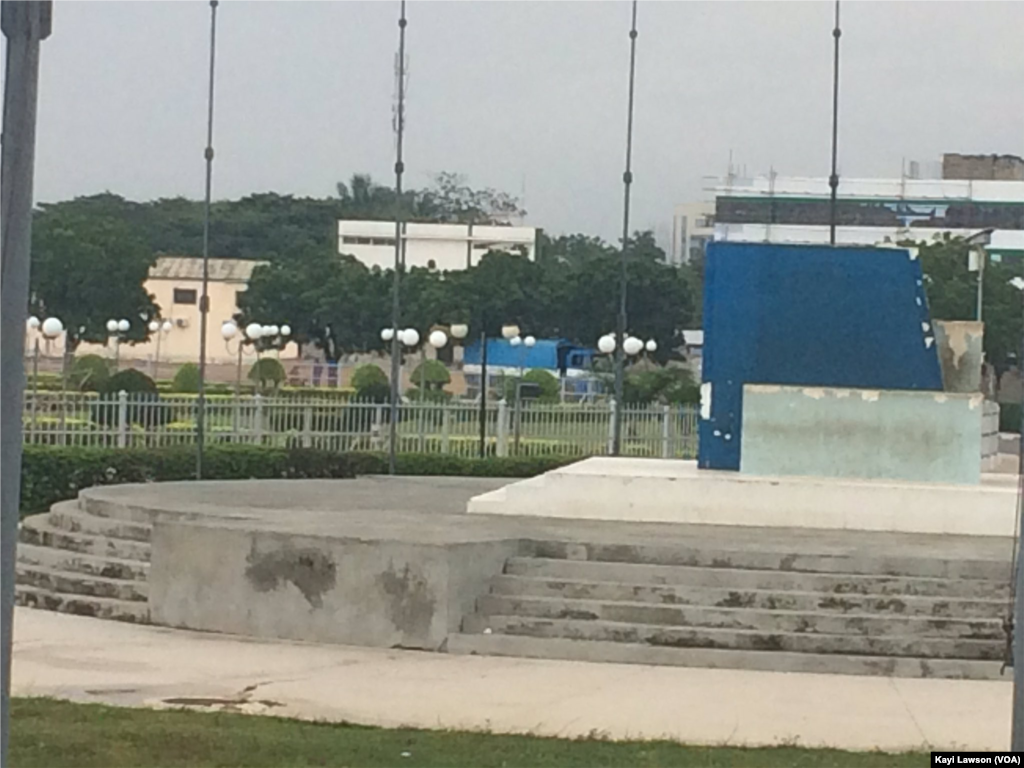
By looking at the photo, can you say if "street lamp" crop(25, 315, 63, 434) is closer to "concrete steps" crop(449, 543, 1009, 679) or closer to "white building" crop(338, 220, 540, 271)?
"concrete steps" crop(449, 543, 1009, 679)

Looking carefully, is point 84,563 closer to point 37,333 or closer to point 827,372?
point 827,372

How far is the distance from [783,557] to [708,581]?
1.74 feet

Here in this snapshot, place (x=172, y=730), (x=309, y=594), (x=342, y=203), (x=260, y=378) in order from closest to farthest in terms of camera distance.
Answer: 1. (x=172, y=730)
2. (x=309, y=594)
3. (x=260, y=378)
4. (x=342, y=203)

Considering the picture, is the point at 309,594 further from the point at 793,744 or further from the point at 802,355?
the point at 802,355

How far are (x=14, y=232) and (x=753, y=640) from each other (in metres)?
7.00

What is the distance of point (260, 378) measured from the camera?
34.3 m

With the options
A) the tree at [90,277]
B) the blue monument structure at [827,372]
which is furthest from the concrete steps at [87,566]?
the tree at [90,277]

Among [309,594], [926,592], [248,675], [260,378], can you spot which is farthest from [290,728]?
[260,378]

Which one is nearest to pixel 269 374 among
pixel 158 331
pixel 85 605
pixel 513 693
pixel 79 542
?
pixel 158 331

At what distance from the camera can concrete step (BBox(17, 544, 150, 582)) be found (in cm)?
1228

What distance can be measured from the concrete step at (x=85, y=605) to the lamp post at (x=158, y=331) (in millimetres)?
33081

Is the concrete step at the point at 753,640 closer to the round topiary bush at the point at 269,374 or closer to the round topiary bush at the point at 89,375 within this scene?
the round topiary bush at the point at 89,375

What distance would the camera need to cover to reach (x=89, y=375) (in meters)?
31.3

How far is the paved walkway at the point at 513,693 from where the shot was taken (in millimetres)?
8375
